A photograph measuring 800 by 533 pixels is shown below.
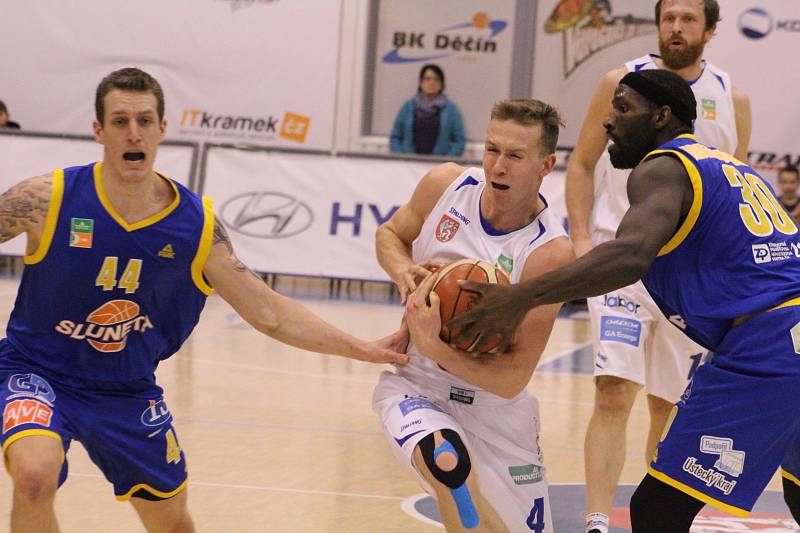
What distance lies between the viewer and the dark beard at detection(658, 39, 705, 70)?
5.82 meters

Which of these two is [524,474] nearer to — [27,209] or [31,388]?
[31,388]

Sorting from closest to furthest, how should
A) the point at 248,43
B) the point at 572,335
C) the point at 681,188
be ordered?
1. the point at 681,188
2. the point at 572,335
3. the point at 248,43

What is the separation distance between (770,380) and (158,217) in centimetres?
226

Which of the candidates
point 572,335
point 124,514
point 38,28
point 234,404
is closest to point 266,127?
point 38,28

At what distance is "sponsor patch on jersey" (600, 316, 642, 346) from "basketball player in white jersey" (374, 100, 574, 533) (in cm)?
88

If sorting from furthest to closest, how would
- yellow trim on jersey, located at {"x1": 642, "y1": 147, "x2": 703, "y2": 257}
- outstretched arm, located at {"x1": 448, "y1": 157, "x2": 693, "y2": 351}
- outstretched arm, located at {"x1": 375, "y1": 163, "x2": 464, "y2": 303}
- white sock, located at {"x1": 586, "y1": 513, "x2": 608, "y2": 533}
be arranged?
white sock, located at {"x1": 586, "y1": 513, "x2": 608, "y2": 533}, outstretched arm, located at {"x1": 375, "y1": 163, "x2": 464, "y2": 303}, yellow trim on jersey, located at {"x1": 642, "y1": 147, "x2": 703, "y2": 257}, outstretched arm, located at {"x1": 448, "y1": 157, "x2": 693, "y2": 351}

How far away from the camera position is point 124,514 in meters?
5.88

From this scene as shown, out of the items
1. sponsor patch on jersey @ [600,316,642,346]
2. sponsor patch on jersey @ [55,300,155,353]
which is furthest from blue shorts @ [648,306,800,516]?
sponsor patch on jersey @ [55,300,155,353]

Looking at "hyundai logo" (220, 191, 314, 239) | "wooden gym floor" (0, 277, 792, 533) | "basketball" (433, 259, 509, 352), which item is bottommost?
"wooden gym floor" (0, 277, 792, 533)

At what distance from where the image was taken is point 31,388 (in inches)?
171

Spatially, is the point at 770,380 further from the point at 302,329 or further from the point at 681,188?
the point at 302,329

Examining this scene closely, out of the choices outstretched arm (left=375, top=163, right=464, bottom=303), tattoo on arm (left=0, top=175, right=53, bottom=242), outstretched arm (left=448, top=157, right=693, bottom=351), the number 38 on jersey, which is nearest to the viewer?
outstretched arm (left=448, top=157, right=693, bottom=351)

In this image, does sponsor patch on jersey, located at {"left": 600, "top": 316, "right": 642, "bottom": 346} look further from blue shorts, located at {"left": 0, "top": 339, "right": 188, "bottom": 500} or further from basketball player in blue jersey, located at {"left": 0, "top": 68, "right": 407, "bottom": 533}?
blue shorts, located at {"left": 0, "top": 339, "right": 188, "bottom": 500}

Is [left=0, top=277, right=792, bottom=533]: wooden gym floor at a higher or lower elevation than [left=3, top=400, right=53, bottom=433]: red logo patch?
lower
